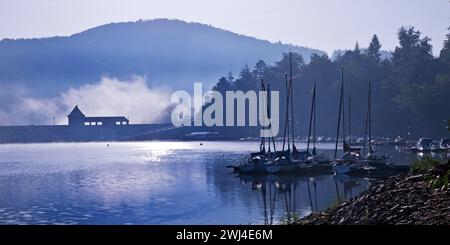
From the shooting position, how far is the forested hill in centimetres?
13375

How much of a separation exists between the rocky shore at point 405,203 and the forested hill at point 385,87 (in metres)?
124

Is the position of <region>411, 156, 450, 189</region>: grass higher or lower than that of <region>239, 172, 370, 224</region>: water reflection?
higher

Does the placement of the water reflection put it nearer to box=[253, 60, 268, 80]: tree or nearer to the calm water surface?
the calm water surface

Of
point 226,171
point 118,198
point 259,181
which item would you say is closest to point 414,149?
point 226,171

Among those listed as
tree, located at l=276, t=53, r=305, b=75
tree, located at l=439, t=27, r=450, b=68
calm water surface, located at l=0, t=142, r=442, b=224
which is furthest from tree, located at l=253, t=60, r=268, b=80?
calm water surface, located at l=0, t=142, r=442, b=224

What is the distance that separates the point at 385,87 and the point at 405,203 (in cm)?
14957

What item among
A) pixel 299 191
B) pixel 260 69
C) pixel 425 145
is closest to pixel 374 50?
pixel 260 69

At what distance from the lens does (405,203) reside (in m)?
9.70

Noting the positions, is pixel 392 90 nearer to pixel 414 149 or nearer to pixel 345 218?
pixel 414 149

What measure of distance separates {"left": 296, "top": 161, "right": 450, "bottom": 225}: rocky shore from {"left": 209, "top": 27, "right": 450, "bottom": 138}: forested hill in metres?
124

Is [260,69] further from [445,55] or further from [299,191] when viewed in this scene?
[299,191]

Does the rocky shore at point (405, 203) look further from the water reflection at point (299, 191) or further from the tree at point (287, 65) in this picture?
the tree at point (287, 65)

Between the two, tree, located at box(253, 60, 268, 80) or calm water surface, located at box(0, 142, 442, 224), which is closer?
calm water surface, located at box(0, 142, 442, 224)
